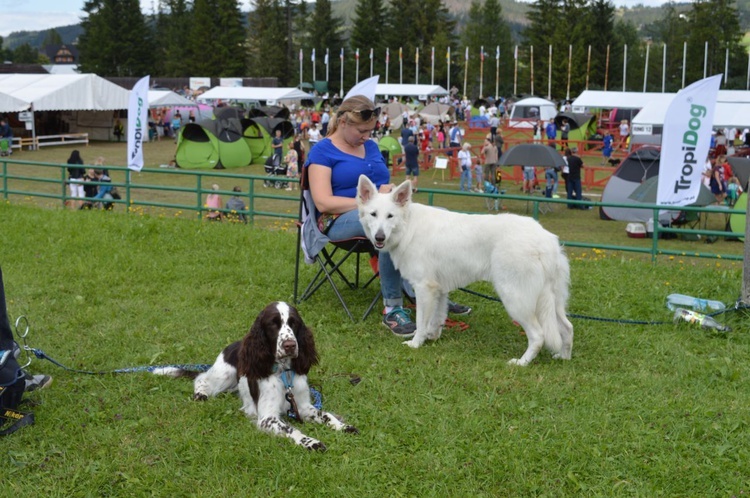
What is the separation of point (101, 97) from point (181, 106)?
6.72 metres

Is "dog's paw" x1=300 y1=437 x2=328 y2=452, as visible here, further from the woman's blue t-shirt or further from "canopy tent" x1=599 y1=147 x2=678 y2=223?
"canopy tent" x1=599 y1=147 x2=678 y2=223

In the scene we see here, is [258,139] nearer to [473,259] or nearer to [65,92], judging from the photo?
[65,92]

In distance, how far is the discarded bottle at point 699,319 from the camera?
627 cm

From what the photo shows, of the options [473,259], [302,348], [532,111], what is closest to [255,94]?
[532,111]

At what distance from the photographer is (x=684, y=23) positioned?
295ft

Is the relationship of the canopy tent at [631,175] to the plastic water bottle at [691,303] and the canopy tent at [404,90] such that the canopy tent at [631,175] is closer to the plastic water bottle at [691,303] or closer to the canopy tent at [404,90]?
the plastic water bottle at [691,303]

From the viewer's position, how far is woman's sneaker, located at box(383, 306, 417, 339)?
6.25 meters

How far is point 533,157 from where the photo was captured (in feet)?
71.3

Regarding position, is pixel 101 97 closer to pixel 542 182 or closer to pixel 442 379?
pixel 542 182

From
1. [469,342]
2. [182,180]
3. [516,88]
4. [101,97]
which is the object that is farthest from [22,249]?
[516,88]

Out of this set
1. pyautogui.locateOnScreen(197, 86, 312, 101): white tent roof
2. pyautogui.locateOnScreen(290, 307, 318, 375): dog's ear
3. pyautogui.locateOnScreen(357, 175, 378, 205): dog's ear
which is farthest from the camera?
pyautogui.locateOnScreen(197, 86, 312, 101): white tent roof

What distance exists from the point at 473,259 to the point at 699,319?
7.14ft

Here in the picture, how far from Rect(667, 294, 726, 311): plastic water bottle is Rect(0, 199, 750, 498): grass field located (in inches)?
7.3

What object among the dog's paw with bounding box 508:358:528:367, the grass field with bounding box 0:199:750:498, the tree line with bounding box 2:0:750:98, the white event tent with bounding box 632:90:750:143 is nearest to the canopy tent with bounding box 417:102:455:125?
the white event tent with bounding box 632:90:750:143
